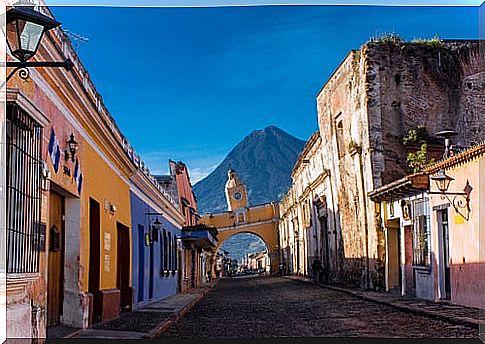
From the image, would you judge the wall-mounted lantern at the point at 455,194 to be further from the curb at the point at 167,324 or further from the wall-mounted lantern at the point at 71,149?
the wall-mounted lantern at the point at 71,149

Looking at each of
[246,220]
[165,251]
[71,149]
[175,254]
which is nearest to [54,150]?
[71,149]

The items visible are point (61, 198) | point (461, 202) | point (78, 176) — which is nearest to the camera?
point (61, 198)

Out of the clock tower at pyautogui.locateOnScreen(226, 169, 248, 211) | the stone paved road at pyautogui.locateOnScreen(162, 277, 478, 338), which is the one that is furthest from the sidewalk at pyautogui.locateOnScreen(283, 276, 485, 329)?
the clock tower at pyautogui.locateOnScreen(226, 169, 248, 211)

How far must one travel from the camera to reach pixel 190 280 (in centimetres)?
2873

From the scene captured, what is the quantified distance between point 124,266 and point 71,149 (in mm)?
5204

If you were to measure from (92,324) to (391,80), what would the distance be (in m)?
10.7

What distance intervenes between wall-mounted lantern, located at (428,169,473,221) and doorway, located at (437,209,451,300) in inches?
25.1

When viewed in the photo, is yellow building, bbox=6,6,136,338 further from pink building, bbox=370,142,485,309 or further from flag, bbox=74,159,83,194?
pink building, bbox=370,142,485,309

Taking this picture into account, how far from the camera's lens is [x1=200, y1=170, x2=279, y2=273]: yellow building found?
4100cm

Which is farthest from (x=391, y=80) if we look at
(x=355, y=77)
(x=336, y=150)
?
(x=336, y=150)

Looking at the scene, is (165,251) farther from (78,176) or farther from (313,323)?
(78,176)

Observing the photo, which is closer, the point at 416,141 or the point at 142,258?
the point at 142,258

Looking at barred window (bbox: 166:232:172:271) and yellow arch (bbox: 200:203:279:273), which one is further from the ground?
yellow arch (bbox: 200:203:279:273)

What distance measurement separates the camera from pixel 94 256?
9.65m
